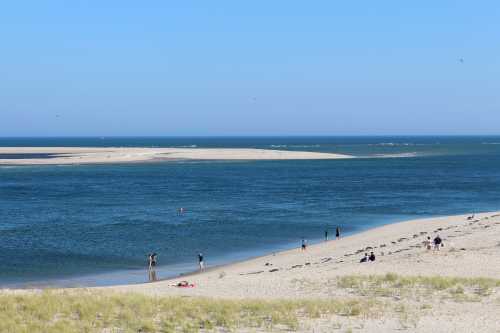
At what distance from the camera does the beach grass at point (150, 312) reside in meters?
16.4

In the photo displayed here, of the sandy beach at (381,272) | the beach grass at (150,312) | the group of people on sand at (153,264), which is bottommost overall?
the group of people on sand at (153,264)

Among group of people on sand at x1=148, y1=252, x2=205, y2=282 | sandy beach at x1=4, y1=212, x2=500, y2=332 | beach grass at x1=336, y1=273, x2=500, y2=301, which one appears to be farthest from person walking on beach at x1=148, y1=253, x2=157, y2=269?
beach grass at x1=336, y1=273, x2=500, y2=301

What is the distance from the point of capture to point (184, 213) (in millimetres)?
51594

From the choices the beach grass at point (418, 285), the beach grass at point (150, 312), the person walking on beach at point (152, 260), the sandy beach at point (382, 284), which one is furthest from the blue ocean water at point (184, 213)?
the beach grass at point (418, 285)

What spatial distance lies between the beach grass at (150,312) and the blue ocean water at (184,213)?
31.2ft

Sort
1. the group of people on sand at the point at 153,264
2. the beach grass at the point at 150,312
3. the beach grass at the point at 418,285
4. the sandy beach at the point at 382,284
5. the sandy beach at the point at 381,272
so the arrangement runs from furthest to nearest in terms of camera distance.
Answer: the group of people on sand at the point at 153,264
the beach grass at the point at 418,285
the sandy beach at the point at 381,272
the sandy beach at the point at 382,284
the beach grass at the point at 150,312

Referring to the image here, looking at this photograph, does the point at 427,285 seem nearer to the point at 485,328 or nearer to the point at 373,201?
the point at 485,328

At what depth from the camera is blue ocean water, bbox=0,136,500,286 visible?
33.6 meters

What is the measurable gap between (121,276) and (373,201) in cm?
3472

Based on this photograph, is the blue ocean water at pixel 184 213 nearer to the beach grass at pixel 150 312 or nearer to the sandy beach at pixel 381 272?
the sandy beach at pixel 381 272

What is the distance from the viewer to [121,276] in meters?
29.9

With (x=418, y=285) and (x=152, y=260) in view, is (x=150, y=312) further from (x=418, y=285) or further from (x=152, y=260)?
(x=152, y=260)

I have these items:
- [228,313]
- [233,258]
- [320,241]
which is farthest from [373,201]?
[228,313]

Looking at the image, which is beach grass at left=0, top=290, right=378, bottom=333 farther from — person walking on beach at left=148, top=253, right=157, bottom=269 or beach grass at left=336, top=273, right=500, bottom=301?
person walking on beach at left=148, top=253, right=157, bottom=269
